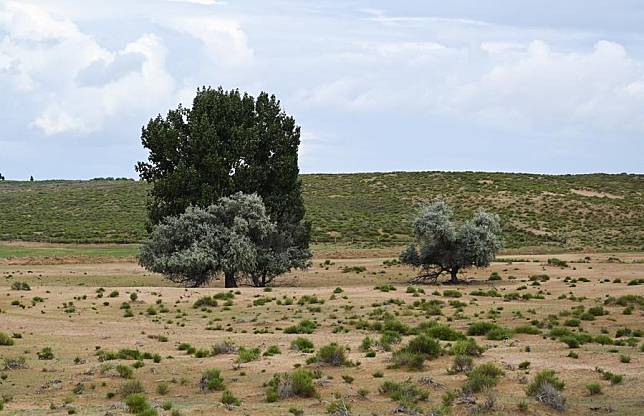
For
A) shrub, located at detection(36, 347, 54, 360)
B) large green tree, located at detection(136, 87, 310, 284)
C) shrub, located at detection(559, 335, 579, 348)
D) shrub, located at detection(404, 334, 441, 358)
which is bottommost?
shrub, located at detection(36, 347, 54, 360)

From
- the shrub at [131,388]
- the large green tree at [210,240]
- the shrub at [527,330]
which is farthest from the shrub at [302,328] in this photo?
the large green tree at [210,240]

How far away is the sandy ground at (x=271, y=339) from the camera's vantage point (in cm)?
2151

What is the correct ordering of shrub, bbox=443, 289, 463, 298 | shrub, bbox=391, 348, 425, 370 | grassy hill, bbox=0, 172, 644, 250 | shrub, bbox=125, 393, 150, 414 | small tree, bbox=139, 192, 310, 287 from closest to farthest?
1. shrub, bbox=125, 393, 150, 414
2. shrub, bbox=391, 348, 425, 370
3. shrub, bbox=443, 289, 463, 298
4. small tree, bbox=139, 192, 310, 287
5. grassy hill, bbox=0, 172, 644, 250

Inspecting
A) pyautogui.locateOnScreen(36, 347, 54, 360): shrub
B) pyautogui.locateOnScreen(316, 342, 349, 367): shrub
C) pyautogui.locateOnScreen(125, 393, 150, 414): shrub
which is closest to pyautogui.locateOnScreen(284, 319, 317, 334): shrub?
pyautogui.locateOnScreen(316, 342, 349, 367): shrub

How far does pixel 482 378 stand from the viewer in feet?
72.4

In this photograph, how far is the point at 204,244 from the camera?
4894 cm

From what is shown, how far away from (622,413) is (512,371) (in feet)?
13.9

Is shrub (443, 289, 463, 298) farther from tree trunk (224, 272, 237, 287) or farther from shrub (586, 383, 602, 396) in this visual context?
shrub (586, 383, 602, 396)

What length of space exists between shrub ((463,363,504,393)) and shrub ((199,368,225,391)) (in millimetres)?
5750

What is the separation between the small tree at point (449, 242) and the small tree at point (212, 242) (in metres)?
7.87

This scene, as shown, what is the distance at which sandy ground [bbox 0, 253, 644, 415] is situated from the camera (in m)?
21.5

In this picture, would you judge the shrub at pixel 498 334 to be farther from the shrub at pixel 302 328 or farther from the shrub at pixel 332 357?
the shrub at pixel 332 357

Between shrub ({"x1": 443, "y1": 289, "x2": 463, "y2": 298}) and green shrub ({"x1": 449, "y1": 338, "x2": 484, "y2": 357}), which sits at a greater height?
green shrub ({"x1": 449, "y1": 338, "x2": 484, "y2": 357})

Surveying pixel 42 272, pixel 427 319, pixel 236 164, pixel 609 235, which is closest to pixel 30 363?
pixel 427 319
